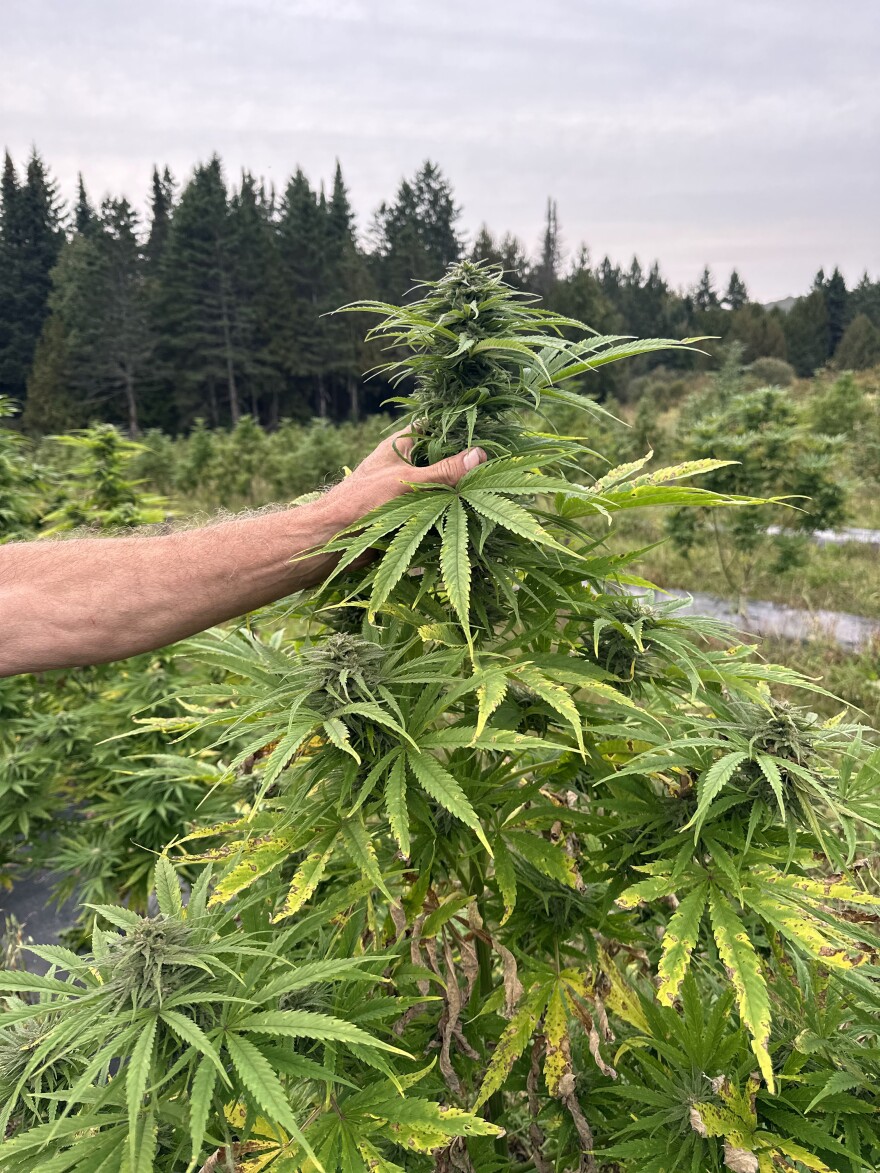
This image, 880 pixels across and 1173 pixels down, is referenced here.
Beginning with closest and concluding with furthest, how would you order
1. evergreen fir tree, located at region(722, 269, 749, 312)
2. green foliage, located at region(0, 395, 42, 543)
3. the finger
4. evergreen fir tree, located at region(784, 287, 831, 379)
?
the finger, green foliage, located at region(0, 395, 42, 543), evergreen fir tree, located at region(784, 287, 831, 379), evergreen fir tree, located at region(722, 269, 749, 312)

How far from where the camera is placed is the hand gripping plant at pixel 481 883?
2.93 ft

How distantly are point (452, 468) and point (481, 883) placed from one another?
74 centimetres

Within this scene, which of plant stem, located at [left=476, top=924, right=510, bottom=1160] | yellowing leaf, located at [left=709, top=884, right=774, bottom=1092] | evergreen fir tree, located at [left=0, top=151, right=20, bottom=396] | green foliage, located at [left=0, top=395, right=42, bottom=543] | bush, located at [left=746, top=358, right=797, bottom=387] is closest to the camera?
yellowing leaf, located at [left=709, top=884, right=774, bottom=1092]

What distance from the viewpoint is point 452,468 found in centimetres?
110

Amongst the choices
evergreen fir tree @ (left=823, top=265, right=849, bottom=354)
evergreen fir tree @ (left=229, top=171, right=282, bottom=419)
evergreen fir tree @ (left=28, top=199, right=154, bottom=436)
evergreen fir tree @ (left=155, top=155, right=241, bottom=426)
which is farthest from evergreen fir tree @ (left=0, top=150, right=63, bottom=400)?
evergreen fir tree @ (left=823, top=265, right=849, bottom=354)

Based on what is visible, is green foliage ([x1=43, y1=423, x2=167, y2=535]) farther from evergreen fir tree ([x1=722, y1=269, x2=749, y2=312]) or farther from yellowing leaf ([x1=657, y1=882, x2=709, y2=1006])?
evergreen fir tree ([x1=722, y1=269, x2=749, y2=312])

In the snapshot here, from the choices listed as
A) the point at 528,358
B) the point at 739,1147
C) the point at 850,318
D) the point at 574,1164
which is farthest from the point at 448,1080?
the point at 850,318

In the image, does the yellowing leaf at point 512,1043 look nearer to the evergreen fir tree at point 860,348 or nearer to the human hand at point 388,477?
the human hand at point 388,477

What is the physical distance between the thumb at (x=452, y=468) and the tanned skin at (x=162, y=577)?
0.16 feet

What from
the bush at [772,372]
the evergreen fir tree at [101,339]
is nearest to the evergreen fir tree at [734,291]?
the bush at [772,372]

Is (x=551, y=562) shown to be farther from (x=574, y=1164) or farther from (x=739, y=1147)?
(x=574, y=1164)

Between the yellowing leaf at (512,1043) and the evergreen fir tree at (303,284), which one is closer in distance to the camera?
the yellowing leaf at (512,1043)

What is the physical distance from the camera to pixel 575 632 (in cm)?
120

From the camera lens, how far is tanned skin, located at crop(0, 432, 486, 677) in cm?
123
